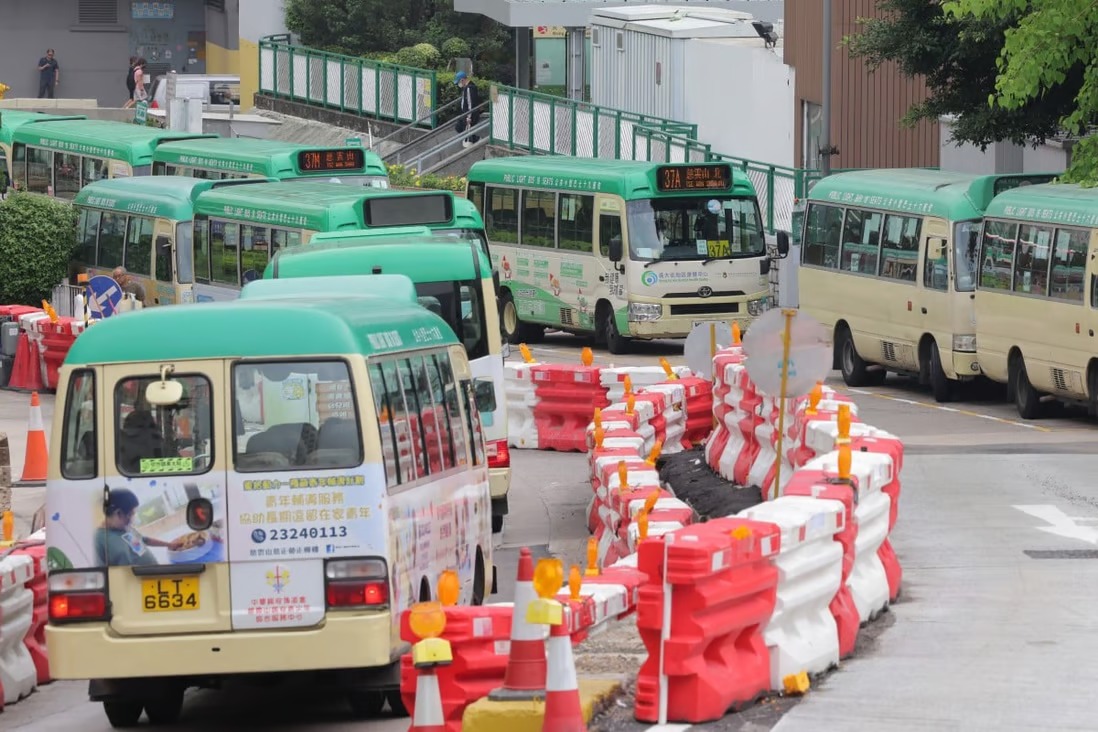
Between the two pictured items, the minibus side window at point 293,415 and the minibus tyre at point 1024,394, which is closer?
the minibus side window at point 293,415

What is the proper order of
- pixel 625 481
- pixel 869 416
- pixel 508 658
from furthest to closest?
1. pixel 869 416
2. pixel 625 481
3. pixel 508 658

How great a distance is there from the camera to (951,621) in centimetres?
1266

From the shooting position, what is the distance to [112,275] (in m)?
32.3

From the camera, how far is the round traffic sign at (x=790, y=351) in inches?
563

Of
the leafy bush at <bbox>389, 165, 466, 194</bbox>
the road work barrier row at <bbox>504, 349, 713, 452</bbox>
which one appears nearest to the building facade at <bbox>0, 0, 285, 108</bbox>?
the leafy bush at <bbox>389, 165, 466, 194</bbox>

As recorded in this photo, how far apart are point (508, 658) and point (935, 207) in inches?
743

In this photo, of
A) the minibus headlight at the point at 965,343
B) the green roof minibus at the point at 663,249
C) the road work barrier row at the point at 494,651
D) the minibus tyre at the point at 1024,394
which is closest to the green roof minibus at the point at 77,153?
the green roof minibus at the point at 663,249

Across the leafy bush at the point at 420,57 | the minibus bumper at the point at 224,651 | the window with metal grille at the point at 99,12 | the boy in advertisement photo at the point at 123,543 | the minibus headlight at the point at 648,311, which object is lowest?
the minibus headlight at the point at 648,311

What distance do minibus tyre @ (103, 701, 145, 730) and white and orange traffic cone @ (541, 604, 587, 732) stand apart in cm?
326

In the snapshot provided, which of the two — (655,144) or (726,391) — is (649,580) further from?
(655,144)

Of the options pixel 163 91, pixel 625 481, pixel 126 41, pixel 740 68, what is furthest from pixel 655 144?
pixel 126 41

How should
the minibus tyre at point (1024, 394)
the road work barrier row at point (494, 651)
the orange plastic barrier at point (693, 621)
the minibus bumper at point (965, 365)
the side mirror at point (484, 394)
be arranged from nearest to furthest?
the road work barrier row at point (494, 651) < the orange plastic barrier at point (693, 621) < the side mirror at point (484, 394) < the minibus tyre at point (1024, 394) < the minibus bumper at point (965, 365)

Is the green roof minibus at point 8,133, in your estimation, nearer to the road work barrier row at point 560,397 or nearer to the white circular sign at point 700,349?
the road work barrier row at point 560,397

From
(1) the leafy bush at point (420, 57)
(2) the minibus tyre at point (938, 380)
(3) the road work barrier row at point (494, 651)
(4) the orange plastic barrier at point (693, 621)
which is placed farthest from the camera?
(1) the leafy bush at point (420, 57)
